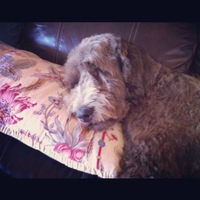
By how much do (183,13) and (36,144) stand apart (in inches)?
41.9

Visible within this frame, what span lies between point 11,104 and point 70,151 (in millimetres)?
463

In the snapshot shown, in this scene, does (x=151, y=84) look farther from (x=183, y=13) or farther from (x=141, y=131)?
(x=183, y=13)

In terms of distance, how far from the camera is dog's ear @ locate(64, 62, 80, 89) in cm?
136

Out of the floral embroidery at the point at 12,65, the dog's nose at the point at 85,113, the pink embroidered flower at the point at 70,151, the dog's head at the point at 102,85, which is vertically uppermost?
the dog's head at the point at 102,85

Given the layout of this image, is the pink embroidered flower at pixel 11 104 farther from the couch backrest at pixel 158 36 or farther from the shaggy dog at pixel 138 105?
the couch backrest at pixel 158 36

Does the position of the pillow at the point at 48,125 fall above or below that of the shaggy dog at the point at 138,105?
below

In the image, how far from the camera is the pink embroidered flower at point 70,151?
3.59 ft

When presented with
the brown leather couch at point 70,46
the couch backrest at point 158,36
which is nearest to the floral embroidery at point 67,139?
the brown leather couch at point 70,46

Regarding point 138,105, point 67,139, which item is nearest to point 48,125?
Answer: point 67,139

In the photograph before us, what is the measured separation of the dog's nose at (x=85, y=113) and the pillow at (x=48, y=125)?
0.07 m

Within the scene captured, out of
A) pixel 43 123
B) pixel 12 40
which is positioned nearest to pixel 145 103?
pixel 43 123

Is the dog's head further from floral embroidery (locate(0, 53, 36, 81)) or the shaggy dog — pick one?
floral embroidery (locate(0, 53, 36, 81))

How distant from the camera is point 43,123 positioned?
1199 millimetres

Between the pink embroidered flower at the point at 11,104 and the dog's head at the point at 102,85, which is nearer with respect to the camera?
the dog's head at the point at 102,85
